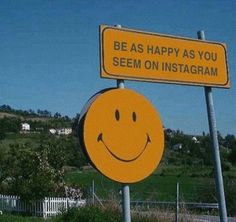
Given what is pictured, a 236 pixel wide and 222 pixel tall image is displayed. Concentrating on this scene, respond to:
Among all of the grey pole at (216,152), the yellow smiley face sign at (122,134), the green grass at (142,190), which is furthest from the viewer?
the green grass at (142,190)

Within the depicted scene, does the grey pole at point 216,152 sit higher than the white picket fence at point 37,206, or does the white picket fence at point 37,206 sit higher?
the white picket fence at point 37,206

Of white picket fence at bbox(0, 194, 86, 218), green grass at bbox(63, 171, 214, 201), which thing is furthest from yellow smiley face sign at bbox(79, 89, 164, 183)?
white picket fence at bbox(0, 194, 86, 218)

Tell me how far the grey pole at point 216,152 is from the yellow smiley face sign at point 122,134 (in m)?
0.72

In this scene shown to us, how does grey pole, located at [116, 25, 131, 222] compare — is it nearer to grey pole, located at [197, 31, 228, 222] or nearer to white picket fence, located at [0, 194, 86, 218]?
grey pole, located at [197, 31, 228, 222]

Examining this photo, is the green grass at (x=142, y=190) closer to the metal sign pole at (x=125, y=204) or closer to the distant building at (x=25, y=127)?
the metal sign pole at (x=125, y=204)

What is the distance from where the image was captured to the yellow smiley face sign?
423 cm

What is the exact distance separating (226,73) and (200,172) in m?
61.5

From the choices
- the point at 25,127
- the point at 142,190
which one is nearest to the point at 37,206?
the point at 142,190

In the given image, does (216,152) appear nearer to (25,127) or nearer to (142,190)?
(142,190)

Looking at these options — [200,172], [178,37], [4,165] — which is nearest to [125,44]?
[178,37]

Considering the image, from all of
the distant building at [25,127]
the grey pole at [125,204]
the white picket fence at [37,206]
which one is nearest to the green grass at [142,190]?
the grey pole at [125,204]

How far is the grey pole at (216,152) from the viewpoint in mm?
5035

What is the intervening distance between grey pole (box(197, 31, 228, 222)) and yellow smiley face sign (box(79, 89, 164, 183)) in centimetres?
72

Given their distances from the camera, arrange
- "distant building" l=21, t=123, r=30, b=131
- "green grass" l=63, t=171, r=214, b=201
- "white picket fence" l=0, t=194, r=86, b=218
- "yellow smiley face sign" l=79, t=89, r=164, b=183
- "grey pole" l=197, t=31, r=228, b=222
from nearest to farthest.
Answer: "yellow smiley face sign" l=79, t=89, r=164, b=183, "grey pole" l=197, t=31, r=228, b=222, "green grass" l=63, t=171, r=214, b=201, "white picket fence" l=0, t=194, r=86, b=218, "distant building" l=21, t=123, r=30, b=131
